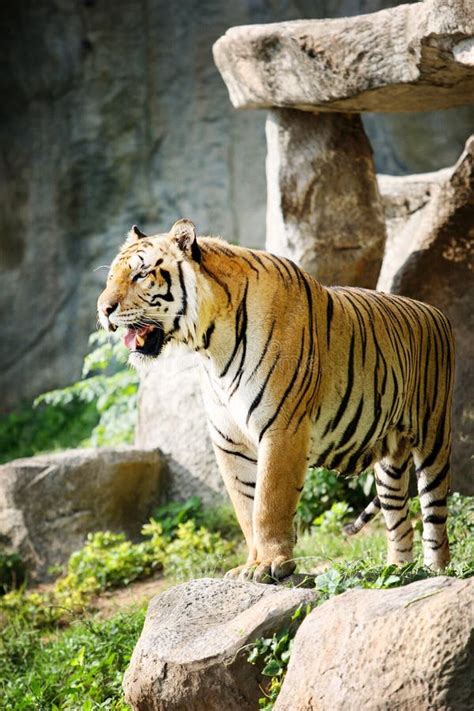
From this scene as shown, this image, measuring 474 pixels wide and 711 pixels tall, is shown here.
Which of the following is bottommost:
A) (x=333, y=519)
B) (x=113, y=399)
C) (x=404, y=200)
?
(x=333, y=519)

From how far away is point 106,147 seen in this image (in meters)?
12.3

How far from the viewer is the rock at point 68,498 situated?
25.5 feet

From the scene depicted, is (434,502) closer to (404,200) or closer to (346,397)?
(346,397)

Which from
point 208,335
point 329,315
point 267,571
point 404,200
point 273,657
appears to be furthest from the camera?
point 404,200

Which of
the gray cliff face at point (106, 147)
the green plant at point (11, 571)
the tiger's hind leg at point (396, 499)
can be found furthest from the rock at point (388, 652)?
the gray cliff face at point (106, 147)

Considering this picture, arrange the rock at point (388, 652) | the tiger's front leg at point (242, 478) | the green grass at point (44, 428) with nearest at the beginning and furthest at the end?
1. the rock at point (388, 652)
2. the tiger's front leg at point (242, 478)
3. the green grass at point (44, 428)

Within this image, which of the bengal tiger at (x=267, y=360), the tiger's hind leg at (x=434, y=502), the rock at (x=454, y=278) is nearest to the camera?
the bengal tiger at (x=267, y=360)

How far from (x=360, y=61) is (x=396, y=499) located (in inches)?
91.4

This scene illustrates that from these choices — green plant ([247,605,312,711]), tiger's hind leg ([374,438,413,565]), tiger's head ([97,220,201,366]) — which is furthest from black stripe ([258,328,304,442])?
green plant ([247,605,312,711])

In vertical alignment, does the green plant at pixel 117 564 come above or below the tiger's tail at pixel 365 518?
below

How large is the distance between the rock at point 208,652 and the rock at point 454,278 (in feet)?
10.6

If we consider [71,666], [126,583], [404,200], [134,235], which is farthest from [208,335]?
[404,200]

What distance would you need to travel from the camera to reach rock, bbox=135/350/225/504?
816cm

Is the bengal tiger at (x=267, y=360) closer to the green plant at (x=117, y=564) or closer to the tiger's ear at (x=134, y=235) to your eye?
the tiger's ear at (x=134, y=235)
